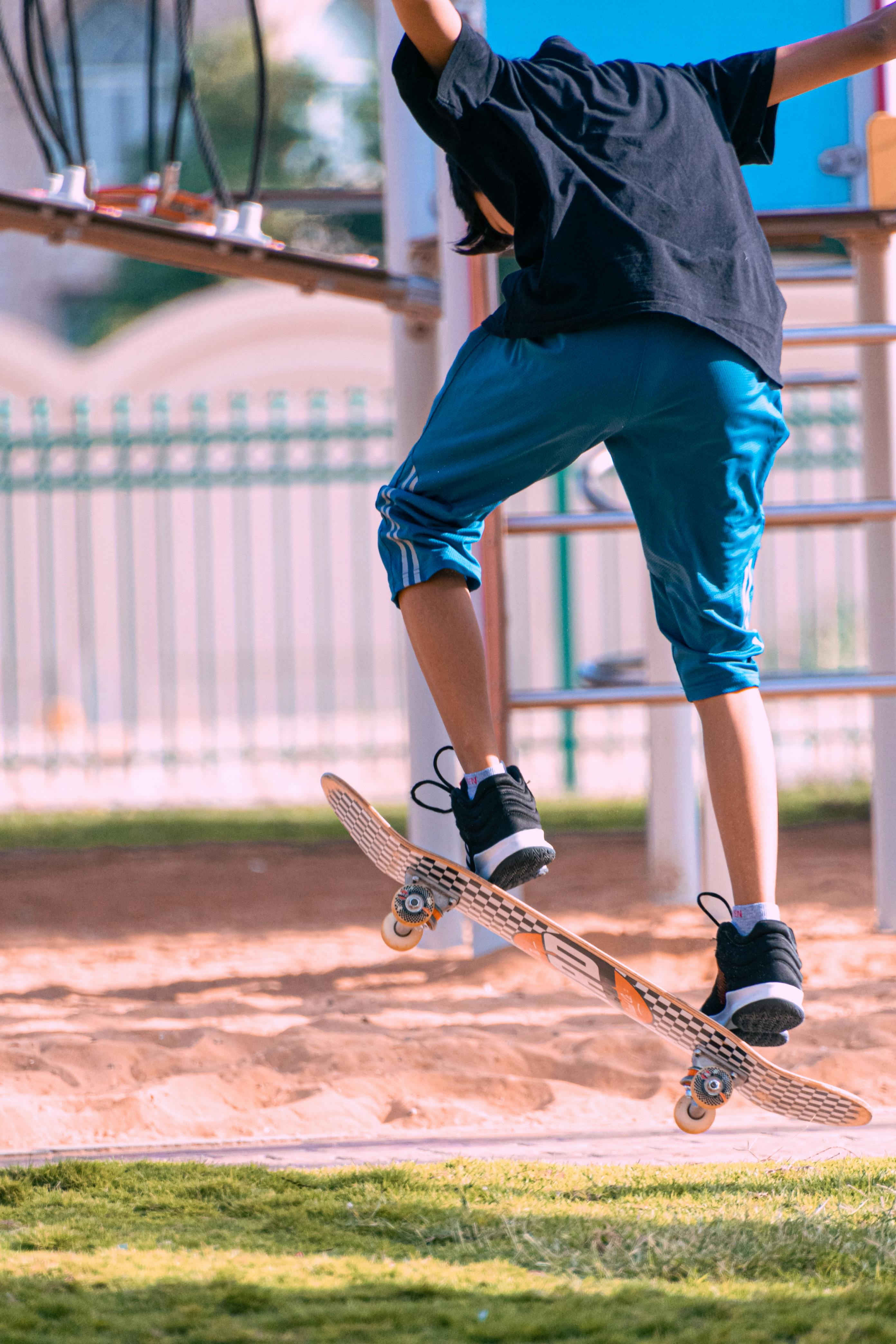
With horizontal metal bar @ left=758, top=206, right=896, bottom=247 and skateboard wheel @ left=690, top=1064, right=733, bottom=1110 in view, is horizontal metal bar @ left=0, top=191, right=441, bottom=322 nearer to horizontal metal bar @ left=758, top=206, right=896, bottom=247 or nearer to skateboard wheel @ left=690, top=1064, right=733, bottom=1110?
horizontal metal bar @ left=758, top=206, right=896, bottom=247

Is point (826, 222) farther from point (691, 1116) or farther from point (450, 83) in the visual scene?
point (691, 1116)

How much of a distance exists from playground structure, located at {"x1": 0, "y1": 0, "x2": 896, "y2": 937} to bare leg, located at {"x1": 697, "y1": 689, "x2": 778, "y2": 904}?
130 centimetres

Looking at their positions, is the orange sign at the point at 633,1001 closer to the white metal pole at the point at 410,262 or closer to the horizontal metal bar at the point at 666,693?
the horizontal metal bar at the point at 666,693

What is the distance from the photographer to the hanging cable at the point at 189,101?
401 cm

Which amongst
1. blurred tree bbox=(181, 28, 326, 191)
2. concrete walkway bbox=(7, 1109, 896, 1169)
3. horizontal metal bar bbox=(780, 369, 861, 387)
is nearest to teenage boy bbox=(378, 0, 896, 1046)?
concrete walkway bbox=(7, 1109, 896, 1169)

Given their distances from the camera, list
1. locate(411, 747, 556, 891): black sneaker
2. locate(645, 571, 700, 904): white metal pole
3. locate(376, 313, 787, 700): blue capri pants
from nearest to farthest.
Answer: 1. locate(376, 313, 787, 700): blue capri pants
2. locate(411, 747, 556, 891): black sneaker
3. locate(645, 571, 700, 904): white metal pole

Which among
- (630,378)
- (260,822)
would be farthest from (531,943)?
(260,822)

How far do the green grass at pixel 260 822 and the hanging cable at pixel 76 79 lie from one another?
3867mm

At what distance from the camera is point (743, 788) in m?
2.33

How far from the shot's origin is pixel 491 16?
14.5 feet

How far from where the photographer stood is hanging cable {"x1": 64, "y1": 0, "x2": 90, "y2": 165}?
12.8 feet

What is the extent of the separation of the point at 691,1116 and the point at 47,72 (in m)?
3.65

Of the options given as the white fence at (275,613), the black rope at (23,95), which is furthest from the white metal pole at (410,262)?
the white fence at (275,613)

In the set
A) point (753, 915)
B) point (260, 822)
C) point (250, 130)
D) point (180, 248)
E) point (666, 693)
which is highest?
point (250, 130)
